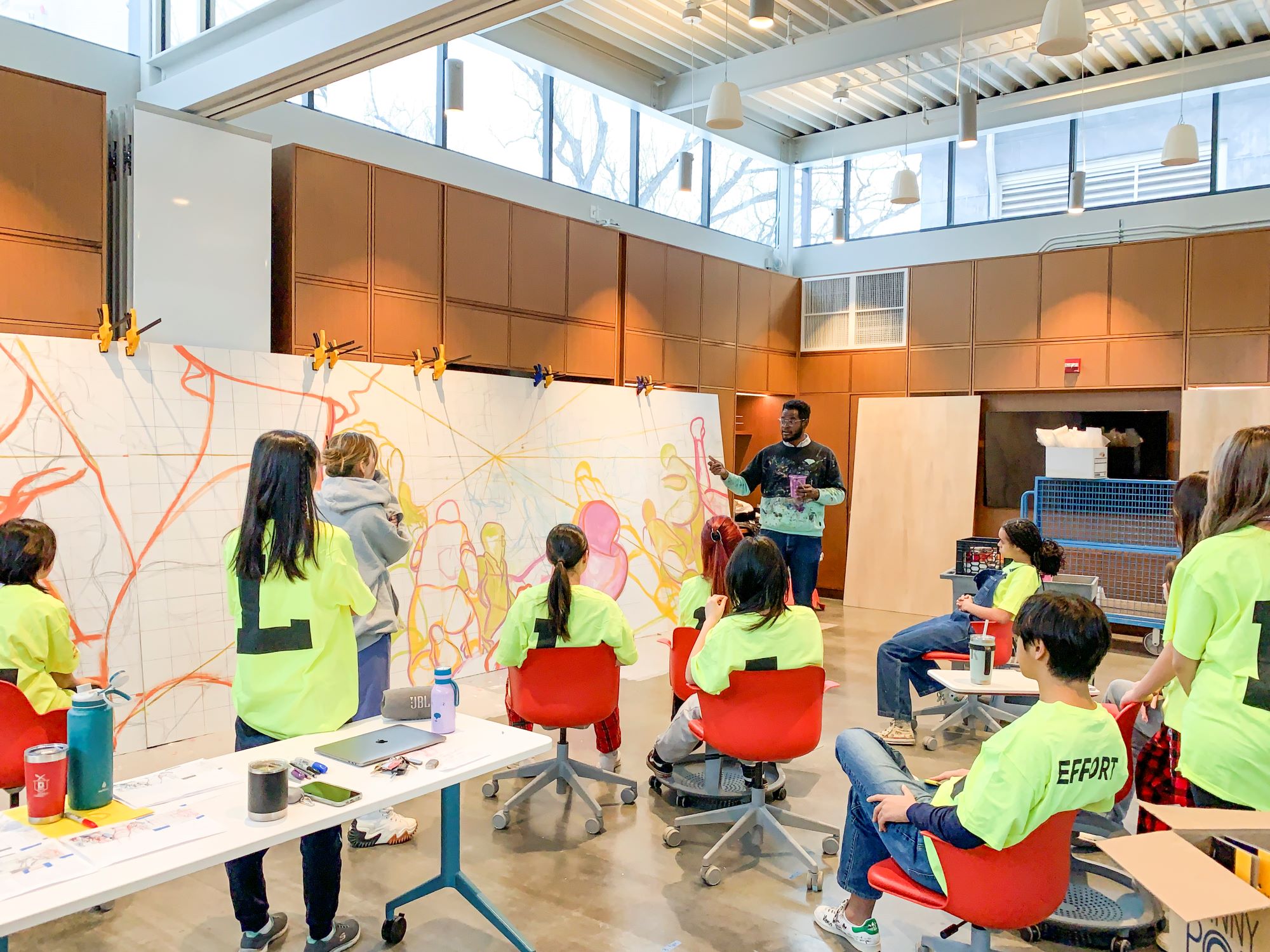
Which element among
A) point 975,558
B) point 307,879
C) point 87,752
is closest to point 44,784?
point 87,752

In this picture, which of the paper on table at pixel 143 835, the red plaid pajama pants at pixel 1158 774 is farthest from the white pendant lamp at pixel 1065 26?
the paper on table at pixel 143 835

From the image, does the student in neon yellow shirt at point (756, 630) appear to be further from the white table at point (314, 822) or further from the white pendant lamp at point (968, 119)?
the white pendant lamp at point (968, 119)

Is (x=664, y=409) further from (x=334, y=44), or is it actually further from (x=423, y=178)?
(x=334, y=44)

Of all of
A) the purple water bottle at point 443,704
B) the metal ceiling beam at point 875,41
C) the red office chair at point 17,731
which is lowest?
the red office chair at point 17,731

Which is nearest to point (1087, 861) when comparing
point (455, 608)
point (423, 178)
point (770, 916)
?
point (770, 916)

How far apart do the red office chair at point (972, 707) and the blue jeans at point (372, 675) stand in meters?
2.78

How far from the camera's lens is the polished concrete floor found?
2.85 metres

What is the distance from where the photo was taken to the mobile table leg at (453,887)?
8.98 ft

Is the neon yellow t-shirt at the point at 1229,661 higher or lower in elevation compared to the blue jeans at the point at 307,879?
higher

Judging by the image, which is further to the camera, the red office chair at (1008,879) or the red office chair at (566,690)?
the red office chair at (566,690)

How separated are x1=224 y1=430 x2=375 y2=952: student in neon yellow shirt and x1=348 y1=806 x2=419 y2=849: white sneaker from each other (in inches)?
33.2

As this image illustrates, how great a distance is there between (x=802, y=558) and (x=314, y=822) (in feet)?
13.4

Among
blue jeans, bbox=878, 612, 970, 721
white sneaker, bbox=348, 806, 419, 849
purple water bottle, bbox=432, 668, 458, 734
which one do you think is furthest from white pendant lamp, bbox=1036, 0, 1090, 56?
white sneaker, bbox=348, 806, 419, 849

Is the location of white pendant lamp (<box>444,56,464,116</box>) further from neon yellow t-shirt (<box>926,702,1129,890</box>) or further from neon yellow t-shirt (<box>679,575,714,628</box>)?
neon yellow t-shirt (<box>926,702,1129,890</box>)
